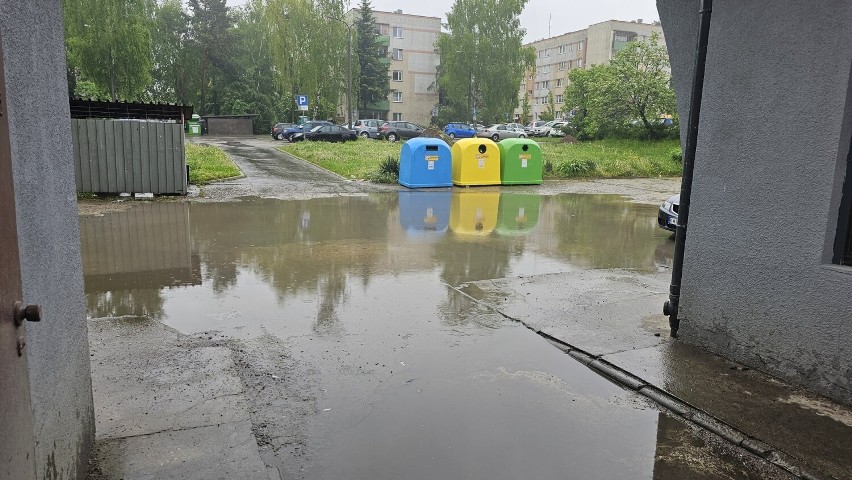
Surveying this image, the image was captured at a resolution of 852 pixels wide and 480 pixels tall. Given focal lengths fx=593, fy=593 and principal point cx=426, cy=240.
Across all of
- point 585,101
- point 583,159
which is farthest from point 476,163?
point 585,101

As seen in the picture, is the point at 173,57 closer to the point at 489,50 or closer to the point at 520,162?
the point at 489,50

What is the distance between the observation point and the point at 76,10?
31.4 m

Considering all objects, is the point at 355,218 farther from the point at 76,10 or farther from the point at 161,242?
the point at 76,10

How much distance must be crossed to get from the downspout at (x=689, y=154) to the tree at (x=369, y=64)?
57853 mm

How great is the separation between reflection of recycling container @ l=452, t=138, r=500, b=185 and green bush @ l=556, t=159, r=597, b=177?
3.92m

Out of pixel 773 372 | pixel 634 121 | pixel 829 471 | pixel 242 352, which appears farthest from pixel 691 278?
pixel 634 121

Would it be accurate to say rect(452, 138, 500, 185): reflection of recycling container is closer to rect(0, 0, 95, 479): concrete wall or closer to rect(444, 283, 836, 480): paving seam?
rect(444, 283, 836, 480): paving seam

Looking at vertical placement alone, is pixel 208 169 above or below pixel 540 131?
below

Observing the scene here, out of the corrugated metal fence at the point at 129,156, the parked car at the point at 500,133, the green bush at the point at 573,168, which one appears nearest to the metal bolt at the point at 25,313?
the corrugated metal fence at the point at 129,156

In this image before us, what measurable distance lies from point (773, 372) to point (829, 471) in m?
1.33

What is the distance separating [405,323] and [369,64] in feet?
197

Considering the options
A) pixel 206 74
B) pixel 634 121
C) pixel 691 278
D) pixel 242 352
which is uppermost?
pixel 206 74

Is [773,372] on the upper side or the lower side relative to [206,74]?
lower

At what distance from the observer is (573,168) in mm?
21250
